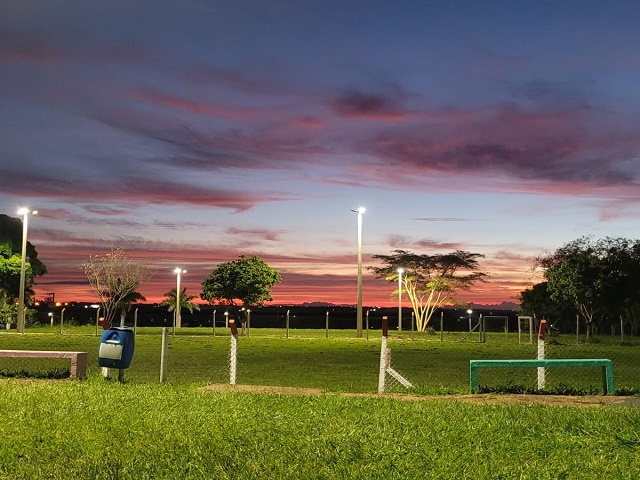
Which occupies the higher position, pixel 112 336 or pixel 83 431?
pixel 112 336

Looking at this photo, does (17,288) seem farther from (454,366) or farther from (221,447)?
(221,447)

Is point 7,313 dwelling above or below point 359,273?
below

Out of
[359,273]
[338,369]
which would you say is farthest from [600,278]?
[338,369]

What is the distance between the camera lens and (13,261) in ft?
156

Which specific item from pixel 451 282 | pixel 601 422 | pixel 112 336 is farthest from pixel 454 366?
pixel 451 282

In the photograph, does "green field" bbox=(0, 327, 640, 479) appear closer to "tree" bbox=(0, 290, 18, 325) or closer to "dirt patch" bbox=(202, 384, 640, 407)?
"dirt patch" bbox=(202, 384, 640, 407)

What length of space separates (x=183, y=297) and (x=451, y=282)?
19869 mm

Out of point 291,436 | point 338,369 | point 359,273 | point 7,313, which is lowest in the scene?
point 338,369

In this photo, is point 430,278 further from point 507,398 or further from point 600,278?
point 507,398

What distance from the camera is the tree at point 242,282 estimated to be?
4306 centimetres

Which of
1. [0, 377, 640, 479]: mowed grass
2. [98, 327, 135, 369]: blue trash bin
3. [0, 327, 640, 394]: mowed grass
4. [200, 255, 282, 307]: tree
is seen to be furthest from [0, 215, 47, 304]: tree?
[0, 377, 640, 479]: mowed grass

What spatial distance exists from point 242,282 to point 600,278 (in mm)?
19751

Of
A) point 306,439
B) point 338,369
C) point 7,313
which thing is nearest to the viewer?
point 306,439

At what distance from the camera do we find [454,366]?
18156mm
